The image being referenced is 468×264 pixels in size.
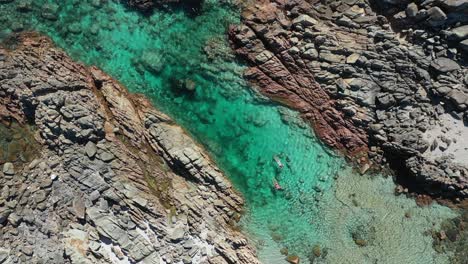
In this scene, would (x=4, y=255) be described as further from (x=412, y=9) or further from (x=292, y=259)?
(x=412, y=9)

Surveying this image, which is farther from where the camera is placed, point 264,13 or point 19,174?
point 264,13

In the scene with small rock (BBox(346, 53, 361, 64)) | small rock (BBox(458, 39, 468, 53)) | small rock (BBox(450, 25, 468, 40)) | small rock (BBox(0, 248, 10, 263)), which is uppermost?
small rock (BBox(450, 25, 468, 40))

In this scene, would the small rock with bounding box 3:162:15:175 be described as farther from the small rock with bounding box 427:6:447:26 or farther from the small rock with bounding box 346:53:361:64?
the small rock with bounding box 427:6:447:26

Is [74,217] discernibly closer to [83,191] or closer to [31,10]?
[83,191]

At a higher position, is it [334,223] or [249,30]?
[249,30]

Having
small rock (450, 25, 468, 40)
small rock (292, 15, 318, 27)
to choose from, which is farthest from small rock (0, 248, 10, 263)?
small rock (450, 25, 468, 40)

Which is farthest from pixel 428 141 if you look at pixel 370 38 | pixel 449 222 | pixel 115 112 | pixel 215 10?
pixel 115 112
